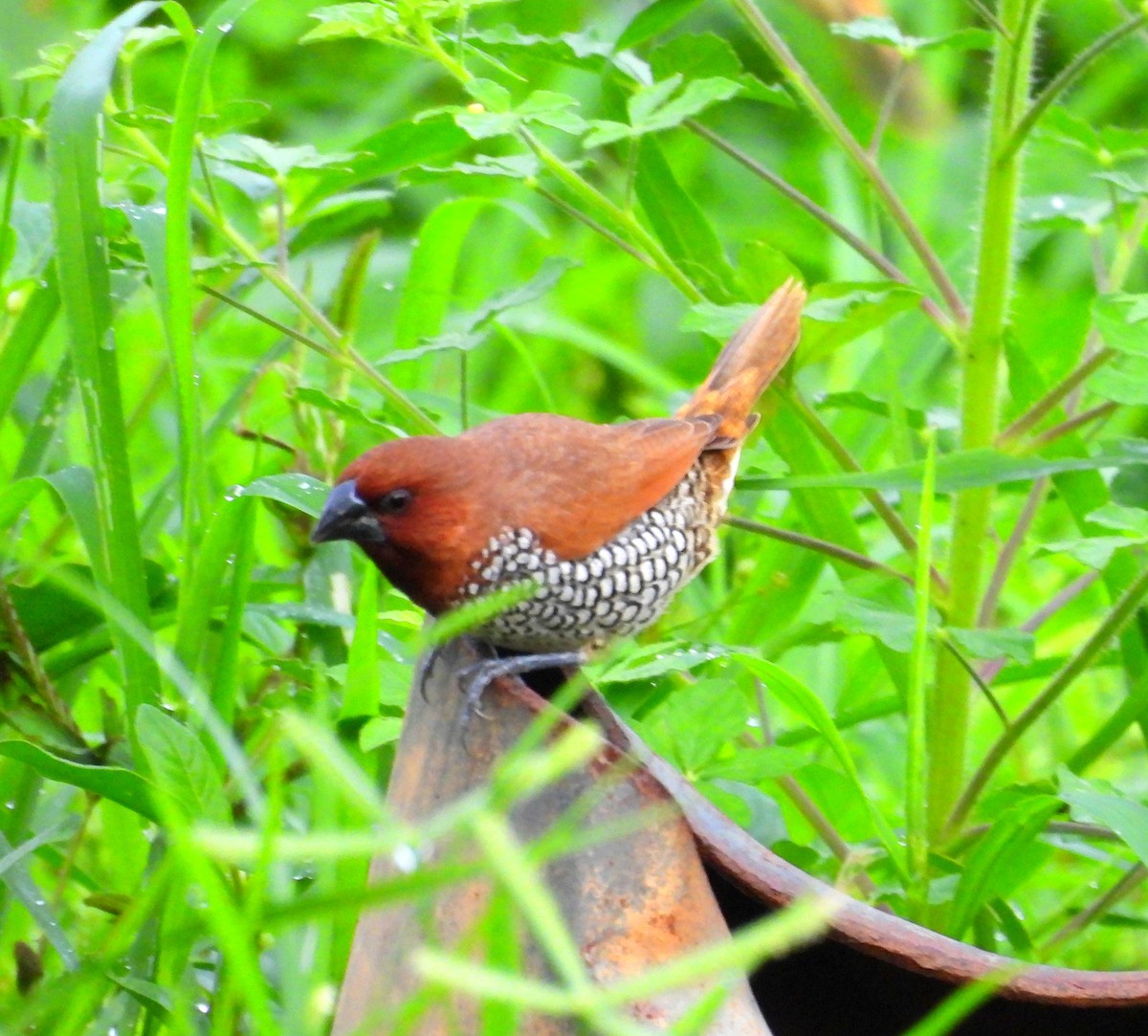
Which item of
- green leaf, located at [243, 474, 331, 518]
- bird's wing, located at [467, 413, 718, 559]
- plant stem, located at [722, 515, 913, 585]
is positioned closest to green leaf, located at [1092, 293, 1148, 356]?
plant stem, located at [722, 515, 913, 585]

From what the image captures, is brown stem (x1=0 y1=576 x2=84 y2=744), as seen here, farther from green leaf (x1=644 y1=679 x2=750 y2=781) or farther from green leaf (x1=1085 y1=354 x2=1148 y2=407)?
green leaf (x1=1085 y1=354 x2=1148 y2=407)

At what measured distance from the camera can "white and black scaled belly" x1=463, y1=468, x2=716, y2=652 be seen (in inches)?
84.1

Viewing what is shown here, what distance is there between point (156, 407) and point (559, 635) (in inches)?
63.4

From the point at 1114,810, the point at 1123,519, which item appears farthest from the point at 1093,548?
the point at 1114,810

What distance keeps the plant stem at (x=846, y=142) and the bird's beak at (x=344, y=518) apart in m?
0.81

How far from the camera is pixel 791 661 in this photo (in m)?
3.20

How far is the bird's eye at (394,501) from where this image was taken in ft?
6.90

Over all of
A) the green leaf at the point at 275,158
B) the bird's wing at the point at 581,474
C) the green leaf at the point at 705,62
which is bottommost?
the bird's wing at the point at 581,474

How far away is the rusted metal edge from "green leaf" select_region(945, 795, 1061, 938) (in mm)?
263

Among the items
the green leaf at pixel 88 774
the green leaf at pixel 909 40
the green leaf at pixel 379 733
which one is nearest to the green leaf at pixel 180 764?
the green leaf at pixel 88 774

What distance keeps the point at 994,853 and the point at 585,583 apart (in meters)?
0.63

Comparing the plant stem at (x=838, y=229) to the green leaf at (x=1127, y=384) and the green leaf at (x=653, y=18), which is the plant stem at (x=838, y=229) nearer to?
the green leaf at (x=653, y=18)

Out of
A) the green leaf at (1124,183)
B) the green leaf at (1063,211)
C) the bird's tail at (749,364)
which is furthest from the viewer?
the green leaf at (1063,211)

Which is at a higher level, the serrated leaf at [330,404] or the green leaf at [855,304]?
the green leaf at [855,304]
